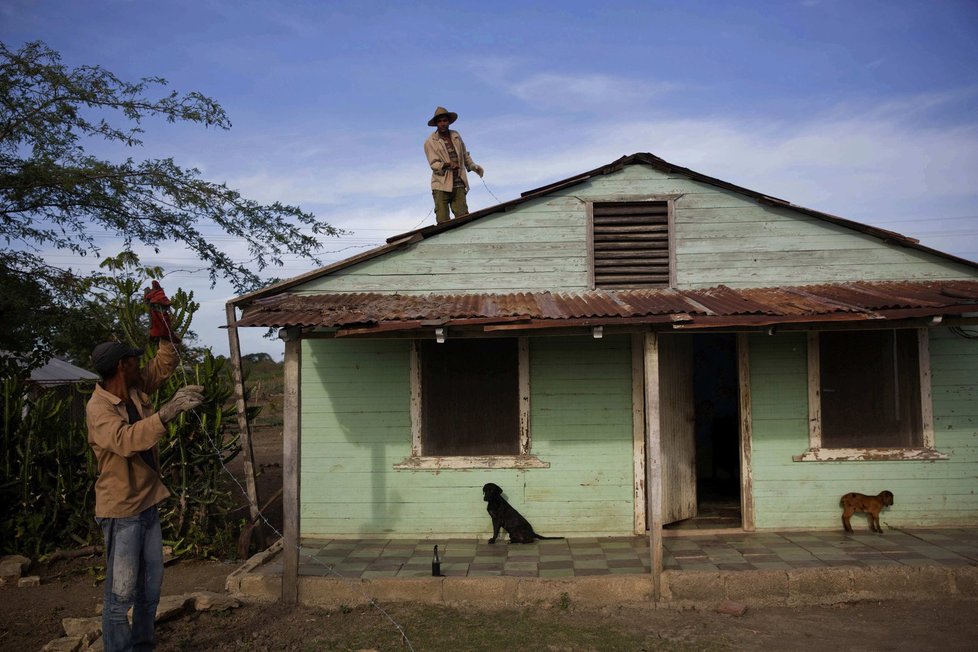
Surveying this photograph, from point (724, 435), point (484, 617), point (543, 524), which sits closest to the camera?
point (484, 617)

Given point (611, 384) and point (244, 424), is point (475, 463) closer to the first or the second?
point (611, 384)

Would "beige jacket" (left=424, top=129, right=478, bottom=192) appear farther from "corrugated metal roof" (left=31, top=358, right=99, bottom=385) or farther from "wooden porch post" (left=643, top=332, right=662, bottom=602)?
"corrugated metal roof" (left=31, top=358, right=99, bottom=385)

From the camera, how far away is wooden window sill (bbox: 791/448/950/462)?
8156mm

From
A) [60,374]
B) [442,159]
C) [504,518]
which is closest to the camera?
[504,518]

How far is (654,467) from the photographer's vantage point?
673 cm

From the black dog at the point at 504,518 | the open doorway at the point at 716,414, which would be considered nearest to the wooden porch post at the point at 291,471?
the black dog at the point at 504,518

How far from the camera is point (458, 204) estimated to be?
9.98m

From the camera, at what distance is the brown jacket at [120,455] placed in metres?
4.45

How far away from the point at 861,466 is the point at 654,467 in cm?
305

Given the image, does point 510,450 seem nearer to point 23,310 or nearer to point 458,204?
point 458,204

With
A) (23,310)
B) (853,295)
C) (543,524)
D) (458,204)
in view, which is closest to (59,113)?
(23,310)

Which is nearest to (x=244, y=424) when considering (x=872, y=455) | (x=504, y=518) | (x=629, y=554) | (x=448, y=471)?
(x=448, y=471)

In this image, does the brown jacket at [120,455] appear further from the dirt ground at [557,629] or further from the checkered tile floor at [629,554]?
the checkered tile floor at [629,554]

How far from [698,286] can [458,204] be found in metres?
3.49
